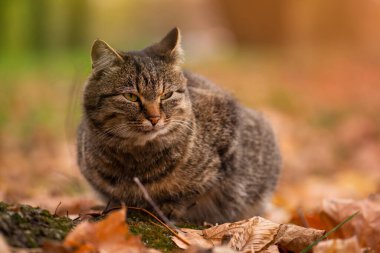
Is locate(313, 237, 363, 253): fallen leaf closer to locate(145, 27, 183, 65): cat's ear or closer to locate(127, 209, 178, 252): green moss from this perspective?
locate(127, 209, 178, 252): green moss

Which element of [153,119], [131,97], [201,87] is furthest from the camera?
[201,87]

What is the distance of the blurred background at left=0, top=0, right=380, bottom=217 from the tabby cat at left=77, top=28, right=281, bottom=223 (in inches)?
16.9

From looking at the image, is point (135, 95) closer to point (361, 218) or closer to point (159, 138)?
point (159, 138)

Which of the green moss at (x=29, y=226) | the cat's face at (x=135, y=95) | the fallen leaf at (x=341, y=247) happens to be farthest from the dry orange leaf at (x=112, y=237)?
the cat's face at (x=135, y=95)

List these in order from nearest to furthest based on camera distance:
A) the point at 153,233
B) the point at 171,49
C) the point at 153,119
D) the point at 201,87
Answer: the point at 153,233
the point at 153,119
the point at 171,49
the point at 201,87

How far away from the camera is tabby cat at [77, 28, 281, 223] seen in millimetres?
3727

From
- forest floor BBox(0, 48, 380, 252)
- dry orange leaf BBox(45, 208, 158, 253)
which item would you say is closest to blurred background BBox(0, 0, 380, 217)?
forest floor BBox(0, 48, 380, 252)

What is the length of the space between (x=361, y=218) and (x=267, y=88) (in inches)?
338

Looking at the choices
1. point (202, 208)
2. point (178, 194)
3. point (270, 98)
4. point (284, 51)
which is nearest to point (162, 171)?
point (178, 194)

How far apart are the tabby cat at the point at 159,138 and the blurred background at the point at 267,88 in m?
0.43

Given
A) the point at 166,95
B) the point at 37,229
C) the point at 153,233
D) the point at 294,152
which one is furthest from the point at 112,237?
the point at 294,152

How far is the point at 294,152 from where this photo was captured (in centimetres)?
773

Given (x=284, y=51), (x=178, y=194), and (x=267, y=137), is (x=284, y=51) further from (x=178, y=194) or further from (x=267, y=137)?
(x=178, y=194)

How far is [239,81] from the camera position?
12.6 meters
